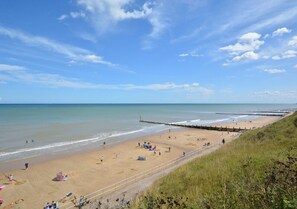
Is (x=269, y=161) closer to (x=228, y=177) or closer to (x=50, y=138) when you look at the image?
(x=228, y=177)

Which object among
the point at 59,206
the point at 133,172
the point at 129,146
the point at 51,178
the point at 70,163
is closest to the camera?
the point at 59,206

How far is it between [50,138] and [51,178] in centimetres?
2106

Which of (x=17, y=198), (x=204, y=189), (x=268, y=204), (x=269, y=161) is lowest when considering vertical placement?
(x=17, y=198)

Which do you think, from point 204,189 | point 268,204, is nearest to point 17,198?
point 204,189

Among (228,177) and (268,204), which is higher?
(268,204)

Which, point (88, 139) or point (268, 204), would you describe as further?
point (88, 139)

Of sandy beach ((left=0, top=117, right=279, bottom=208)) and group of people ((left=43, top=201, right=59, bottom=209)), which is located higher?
group of people ((left=43, top=201, right=59, bottom=209))

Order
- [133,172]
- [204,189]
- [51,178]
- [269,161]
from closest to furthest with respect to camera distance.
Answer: [204,189]
[269,161]
[51,178]
[133,172]

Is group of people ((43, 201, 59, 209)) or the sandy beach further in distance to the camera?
the sandy beach

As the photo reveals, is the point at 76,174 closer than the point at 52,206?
No

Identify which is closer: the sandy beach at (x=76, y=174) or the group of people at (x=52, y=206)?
the group of people at (x=52, y=206)

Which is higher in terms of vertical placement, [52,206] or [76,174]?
[52,206]

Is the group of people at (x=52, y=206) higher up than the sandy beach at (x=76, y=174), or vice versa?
the group of people at (x=52, y=206)

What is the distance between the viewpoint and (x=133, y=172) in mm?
21859
